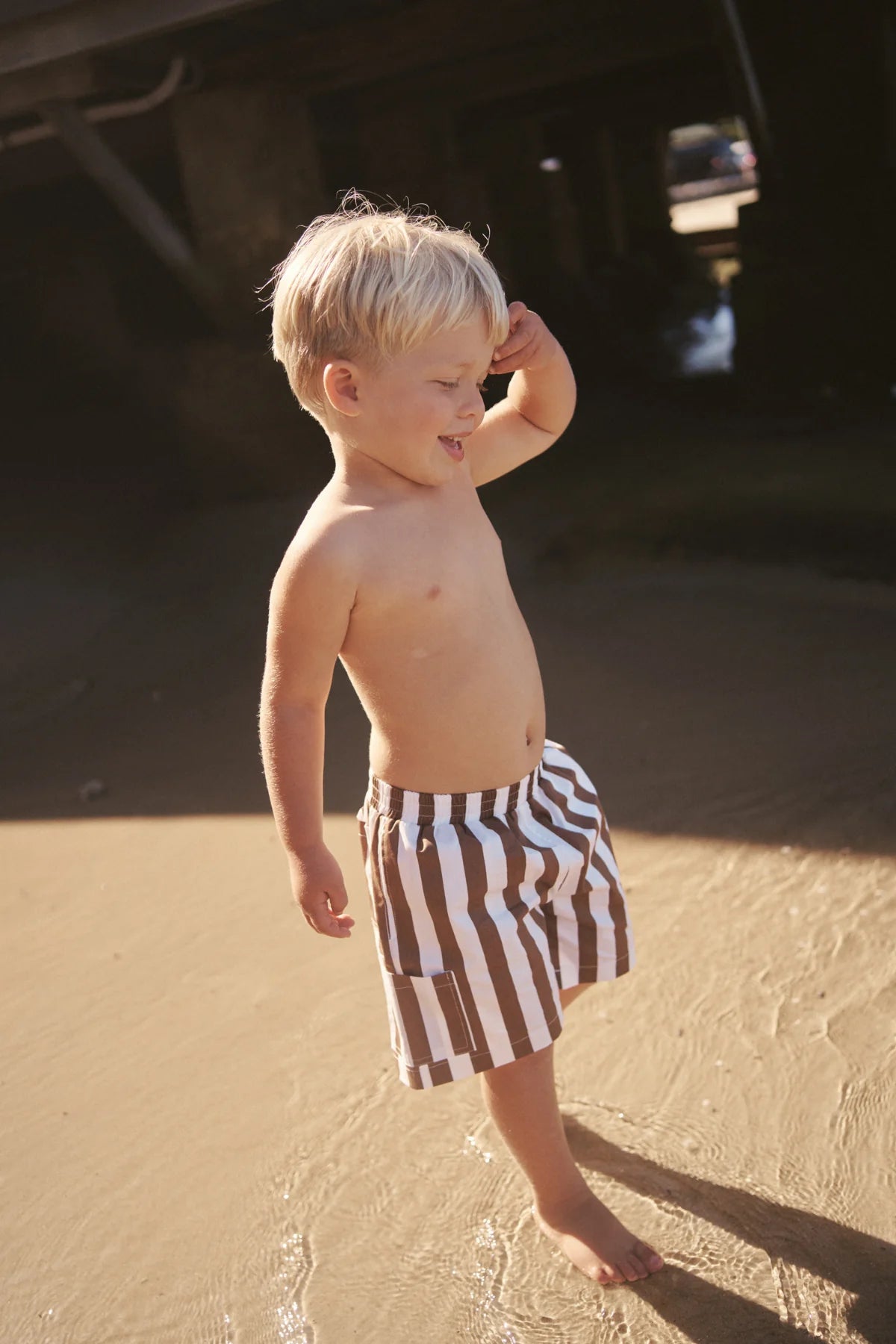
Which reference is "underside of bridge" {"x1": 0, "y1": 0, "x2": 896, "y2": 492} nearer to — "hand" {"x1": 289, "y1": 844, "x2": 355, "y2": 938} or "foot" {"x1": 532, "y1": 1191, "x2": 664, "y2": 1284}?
"hand" {"x1": 289, "y1": 844, "x2": 355, "y2": 938}

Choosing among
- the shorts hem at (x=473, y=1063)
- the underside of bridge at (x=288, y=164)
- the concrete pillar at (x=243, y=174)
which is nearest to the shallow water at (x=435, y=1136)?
the shorts hem at (x=473, y=1063)

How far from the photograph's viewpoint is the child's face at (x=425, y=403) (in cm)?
144

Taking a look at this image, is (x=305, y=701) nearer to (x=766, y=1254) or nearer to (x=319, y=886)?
(x=319, y=886)

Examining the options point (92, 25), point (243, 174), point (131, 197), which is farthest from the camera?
point (243, 174)

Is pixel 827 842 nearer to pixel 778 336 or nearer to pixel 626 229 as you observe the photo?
pixel 778 336

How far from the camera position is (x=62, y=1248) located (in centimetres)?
182

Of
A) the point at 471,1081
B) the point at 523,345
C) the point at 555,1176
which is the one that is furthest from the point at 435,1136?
the point at 523,345

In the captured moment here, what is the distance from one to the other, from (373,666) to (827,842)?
4.12 ft

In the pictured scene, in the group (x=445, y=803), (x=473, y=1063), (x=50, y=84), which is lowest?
(x=473, y=1063)

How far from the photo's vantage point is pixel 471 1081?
2035 mm

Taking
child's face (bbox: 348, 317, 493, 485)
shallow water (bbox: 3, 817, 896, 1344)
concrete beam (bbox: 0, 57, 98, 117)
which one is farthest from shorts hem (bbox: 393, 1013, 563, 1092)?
concrete beam (bbox: 0, 57, 98, 117)

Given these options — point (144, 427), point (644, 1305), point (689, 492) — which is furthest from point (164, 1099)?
point (144, 427)

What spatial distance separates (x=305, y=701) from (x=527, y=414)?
0.56m

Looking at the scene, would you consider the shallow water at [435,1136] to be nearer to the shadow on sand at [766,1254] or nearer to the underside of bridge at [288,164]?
the shadow on sand at [766,1254]
